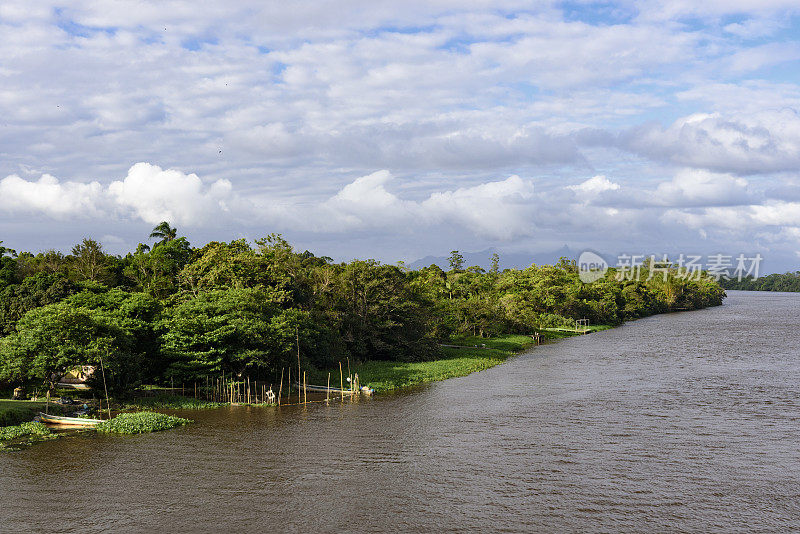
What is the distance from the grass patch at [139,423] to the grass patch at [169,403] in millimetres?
2967

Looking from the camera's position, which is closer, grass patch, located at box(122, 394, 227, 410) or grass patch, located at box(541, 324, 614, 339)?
grass patch, located at box(122, 394, 227, 410)

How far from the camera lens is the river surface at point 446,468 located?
18938 mm

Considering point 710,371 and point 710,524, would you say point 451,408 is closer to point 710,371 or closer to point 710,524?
point 710,524

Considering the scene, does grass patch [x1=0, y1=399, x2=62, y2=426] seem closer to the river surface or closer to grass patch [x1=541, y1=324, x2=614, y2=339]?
the river surface

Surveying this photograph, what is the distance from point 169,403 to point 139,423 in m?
5.12

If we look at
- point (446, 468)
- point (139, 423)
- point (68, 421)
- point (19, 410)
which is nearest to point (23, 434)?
point (68, 421)

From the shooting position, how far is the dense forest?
101 feet

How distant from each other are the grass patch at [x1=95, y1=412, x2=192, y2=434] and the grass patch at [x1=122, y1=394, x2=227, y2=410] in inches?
117

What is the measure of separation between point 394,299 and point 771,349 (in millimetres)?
36035

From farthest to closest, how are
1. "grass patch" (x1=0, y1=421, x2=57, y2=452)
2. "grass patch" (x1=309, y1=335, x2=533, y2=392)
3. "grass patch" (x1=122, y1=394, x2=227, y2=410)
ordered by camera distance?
1. "grass patch" (x1=309, y1=335, x2=533, y2=392)
2. "grass patch" (x1=122, y1=394, x2=227, y2=410)
3. "grass patch" (x1=0, y1=421, x2=57, y2=452)

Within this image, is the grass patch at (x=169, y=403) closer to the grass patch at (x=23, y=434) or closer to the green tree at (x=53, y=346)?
the green tree at (x=53, y=346)

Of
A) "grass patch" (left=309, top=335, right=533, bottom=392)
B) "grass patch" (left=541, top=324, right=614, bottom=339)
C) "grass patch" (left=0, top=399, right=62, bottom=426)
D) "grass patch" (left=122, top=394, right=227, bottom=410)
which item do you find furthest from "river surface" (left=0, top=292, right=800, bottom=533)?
"grass patch" (left=541, top=324, right=614, bottom=339)

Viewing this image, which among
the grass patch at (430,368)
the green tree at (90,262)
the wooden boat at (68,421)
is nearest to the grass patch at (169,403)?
the wooden boat at (68,421)

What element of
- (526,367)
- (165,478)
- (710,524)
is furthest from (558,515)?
(526,367)
